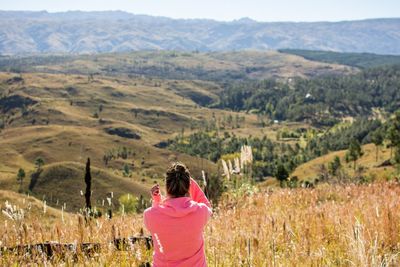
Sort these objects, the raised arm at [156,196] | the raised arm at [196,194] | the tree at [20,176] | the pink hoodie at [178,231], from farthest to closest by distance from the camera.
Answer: the tree at [20,176] < the raised arm at [196,194] < the raised arm at [156,196] < the pink hoodie at [178,231]

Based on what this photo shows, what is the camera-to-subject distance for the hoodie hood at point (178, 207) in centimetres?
450

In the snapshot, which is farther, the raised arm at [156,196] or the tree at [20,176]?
the tree at [20,176]

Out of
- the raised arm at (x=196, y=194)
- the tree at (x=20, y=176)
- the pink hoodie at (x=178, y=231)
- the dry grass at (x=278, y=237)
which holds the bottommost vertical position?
the tree at (x=20, y=176)

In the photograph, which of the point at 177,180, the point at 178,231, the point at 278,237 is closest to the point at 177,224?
the point at 178,231

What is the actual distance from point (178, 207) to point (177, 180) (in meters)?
0.27

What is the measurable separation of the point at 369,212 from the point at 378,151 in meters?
162

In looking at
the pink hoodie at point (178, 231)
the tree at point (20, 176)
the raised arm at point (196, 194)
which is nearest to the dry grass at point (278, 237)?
the pink hoodie at point (178, 231)

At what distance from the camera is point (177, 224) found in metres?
4.53

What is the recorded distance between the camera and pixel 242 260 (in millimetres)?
5367

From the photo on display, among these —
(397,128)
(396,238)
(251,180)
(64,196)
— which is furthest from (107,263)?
(64,196)

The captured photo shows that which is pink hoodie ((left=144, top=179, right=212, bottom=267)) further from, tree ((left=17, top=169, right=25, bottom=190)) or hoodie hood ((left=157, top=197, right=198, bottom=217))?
tree ((left=17, top=169, right=25, bottom=190))

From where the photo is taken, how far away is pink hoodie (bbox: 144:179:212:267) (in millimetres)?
4488

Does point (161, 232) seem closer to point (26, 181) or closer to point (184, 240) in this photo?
point (184, 240)

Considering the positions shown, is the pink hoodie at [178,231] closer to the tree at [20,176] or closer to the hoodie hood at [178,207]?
the hoodie hood at [178,207]
